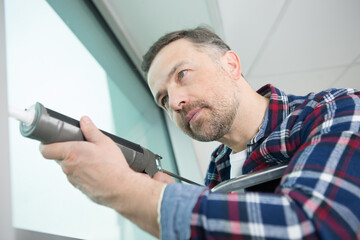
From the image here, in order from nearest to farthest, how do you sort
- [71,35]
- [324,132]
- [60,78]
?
[324,132] → [60,78] → [71,35]

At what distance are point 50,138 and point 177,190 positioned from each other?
212 mm

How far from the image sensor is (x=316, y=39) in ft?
4.86

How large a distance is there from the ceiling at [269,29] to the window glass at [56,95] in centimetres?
20

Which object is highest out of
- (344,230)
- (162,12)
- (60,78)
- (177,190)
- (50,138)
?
(162,12)

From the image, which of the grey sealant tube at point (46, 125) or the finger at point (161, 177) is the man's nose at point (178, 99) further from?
the grey sealant tube at point (46, 125)

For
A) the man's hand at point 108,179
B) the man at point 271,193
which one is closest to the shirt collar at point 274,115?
the man at point 271,193

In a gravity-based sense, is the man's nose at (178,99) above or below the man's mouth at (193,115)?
above

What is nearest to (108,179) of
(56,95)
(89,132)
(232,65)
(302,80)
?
(89,132)

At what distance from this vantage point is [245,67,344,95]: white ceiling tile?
1.77 m

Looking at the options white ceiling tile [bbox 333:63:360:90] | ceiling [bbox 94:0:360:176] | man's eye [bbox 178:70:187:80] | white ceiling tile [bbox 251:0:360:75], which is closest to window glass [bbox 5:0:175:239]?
ceiling [bbox 94:0:360:176]

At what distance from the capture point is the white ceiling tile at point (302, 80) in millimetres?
1774

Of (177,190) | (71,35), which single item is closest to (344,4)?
(71,35)

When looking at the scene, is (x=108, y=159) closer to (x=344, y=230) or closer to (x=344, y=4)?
(x=344, y=230)

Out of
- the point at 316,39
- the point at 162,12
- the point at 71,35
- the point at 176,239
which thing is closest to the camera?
the point at 176,239
